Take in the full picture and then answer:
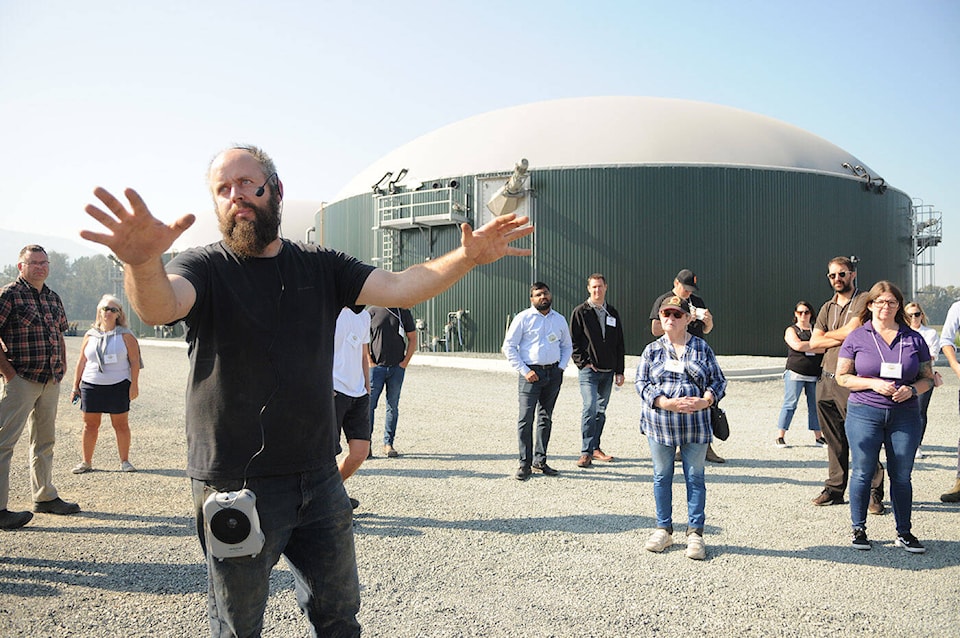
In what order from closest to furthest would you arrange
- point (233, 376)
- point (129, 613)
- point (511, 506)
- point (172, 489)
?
1. point (233, 376)
2. point (129, 613)
3. point (511, 506)
4. point (172, 489)

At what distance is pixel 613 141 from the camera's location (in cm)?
2331

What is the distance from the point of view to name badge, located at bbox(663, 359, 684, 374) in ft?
15.5

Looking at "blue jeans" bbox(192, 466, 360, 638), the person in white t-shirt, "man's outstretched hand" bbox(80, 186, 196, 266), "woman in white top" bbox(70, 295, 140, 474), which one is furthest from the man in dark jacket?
"man's outstretched hand" bbox(80, 186, 196, 266)

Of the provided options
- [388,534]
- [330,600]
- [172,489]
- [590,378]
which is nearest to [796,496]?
[590,378]

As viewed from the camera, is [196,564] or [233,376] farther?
[196,564]

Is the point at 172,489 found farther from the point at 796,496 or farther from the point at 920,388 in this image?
the point at 920,388

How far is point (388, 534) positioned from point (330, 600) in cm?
269

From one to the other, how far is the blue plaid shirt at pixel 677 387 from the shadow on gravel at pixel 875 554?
2.66 feet

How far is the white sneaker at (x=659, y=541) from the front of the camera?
14.9 feet

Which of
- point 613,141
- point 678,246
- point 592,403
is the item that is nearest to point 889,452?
point 592,403

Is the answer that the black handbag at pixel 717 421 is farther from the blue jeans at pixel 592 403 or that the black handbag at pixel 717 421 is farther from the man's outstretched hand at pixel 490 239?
the man's outstretched hand at pixel 490 239

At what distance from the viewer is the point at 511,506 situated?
5641mm

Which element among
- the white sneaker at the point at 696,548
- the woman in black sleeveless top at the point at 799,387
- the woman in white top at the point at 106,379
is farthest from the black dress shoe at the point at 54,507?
the woman in black sleeveless top at the point at 799,387

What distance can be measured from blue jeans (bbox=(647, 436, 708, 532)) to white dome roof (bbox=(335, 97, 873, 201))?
18.5 meters
